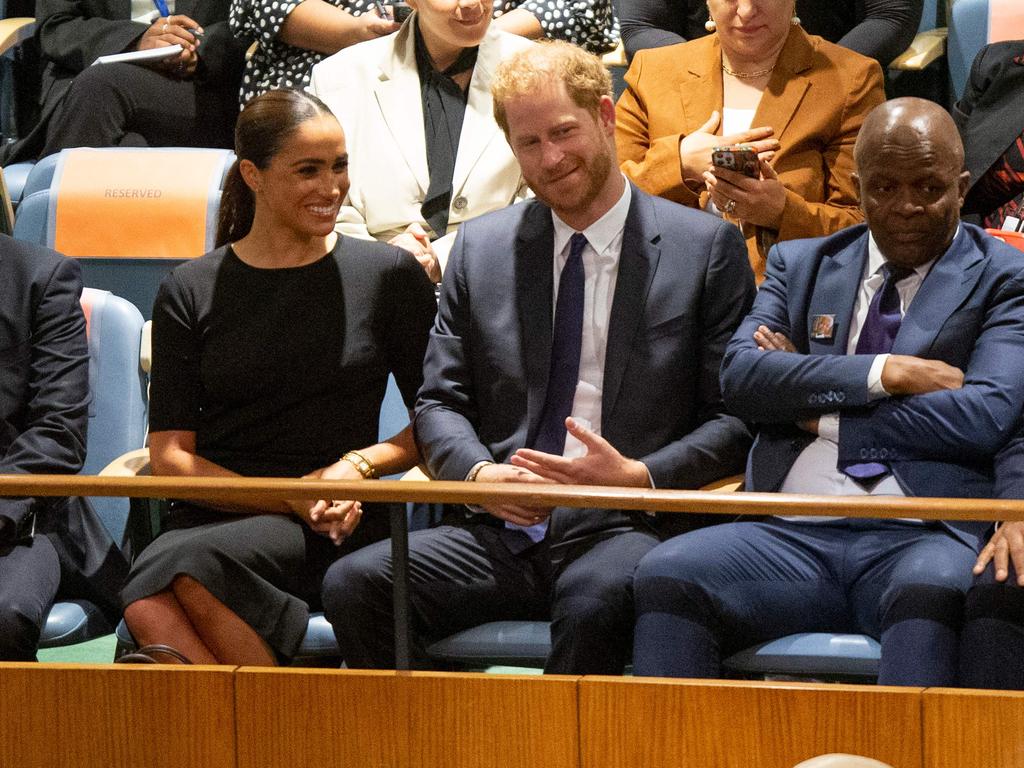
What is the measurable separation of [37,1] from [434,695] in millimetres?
2980

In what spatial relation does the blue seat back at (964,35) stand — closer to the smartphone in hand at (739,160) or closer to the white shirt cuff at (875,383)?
the smartphone in hand at (739,160)

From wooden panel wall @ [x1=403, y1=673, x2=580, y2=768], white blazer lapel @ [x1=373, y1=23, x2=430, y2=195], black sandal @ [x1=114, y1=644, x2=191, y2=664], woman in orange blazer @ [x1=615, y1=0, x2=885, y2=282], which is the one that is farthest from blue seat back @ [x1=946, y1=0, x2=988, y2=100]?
black sandal @ [x1=114, y1=644, x2=191, y2=664]

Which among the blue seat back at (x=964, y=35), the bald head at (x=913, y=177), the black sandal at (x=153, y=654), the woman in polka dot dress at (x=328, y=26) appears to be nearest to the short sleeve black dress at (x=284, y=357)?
the black sandal at (x=153, y=654)

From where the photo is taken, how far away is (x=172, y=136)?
431 centimetres

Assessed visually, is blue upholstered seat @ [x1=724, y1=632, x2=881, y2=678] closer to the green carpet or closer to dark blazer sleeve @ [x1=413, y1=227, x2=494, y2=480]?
dark blazer sleeve @ [x1=413, y1=227, x2=494, y2=480]

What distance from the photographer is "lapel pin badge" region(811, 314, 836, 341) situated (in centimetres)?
268

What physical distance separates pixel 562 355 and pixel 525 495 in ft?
2.20

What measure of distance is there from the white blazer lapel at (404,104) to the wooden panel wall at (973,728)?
1.83 m

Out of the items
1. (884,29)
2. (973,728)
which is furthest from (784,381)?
(884,29)

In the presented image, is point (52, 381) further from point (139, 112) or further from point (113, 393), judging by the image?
point (139, 112)

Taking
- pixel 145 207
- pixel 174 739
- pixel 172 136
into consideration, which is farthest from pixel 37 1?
pixel 174 739

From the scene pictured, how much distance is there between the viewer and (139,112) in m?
4.24

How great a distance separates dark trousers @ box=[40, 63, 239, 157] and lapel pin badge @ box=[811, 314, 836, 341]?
2175 millimetres

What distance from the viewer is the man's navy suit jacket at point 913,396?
96.7 inches
